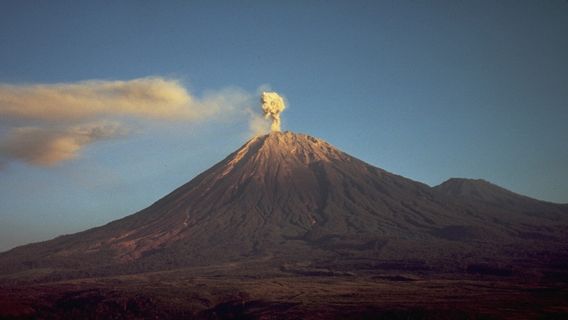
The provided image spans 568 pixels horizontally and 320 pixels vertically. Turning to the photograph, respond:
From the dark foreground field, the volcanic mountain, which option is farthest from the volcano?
the dark foreground field

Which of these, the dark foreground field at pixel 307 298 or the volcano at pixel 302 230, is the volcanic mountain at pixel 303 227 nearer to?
the volcano at pixel 302 230

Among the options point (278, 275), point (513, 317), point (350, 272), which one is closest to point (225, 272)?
point (278, 275)

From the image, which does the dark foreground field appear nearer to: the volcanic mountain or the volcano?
the volcano

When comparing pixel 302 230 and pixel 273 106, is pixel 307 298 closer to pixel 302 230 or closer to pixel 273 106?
pixel 302 230

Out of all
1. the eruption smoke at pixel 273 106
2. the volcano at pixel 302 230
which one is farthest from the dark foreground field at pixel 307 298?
the eruption smoke at pixel 273 106

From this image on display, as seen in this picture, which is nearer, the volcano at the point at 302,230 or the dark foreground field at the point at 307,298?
the dark foreground field at the point at 307,298

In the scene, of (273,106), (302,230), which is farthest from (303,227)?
(273,106)
